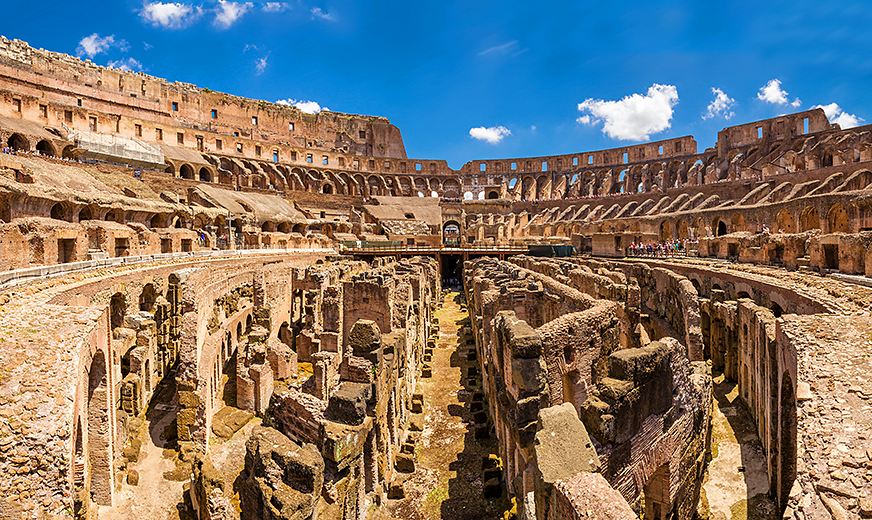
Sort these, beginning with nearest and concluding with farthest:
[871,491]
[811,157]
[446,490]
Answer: [871,491], [446,490], [811,157]

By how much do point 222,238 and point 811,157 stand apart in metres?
50.0

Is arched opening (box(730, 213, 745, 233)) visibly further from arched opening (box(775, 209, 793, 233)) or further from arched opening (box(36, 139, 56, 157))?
arched opening (box(36, 139, 56, 157))


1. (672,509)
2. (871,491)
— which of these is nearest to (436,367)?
(672,509)

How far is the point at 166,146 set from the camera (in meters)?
47.2

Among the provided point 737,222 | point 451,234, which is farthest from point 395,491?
point 451,234

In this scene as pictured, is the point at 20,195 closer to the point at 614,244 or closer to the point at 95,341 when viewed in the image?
the point at 95,341

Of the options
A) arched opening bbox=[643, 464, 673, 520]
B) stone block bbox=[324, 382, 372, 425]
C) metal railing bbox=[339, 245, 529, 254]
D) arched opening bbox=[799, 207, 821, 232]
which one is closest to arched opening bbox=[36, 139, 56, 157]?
metal railing bbox=[339, 245, 529, 254]

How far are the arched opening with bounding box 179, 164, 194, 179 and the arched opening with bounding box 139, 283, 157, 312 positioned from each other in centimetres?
3613

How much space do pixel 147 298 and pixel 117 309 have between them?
2219 mm

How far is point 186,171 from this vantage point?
47.3 metres

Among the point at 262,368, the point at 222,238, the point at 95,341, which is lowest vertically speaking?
the point at 262,368

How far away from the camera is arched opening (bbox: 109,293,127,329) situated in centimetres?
1316

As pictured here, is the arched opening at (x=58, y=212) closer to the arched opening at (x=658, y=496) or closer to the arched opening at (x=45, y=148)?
the arched opening at (x=45, y=148)

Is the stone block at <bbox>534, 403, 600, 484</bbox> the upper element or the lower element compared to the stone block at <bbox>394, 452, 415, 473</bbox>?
upper
